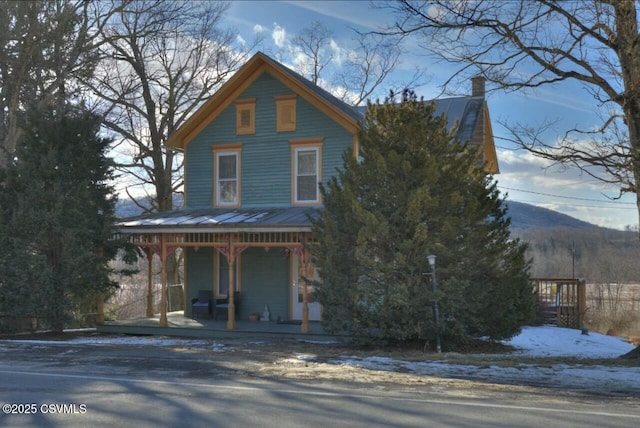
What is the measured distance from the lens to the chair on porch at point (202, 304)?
19.5 m

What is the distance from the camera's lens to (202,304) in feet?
64.2

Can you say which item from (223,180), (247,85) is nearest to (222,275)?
(223,180)

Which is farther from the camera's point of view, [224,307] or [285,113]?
[285,113]

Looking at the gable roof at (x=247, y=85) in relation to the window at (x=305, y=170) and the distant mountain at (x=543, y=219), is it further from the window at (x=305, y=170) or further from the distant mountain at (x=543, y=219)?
the distant mountain at (x=543, y=219)

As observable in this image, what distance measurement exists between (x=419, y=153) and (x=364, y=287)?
3.19m

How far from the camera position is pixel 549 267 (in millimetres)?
82938

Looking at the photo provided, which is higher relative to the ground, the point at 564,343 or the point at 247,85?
the point at 247,85

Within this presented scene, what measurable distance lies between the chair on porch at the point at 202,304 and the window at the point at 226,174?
2909mm

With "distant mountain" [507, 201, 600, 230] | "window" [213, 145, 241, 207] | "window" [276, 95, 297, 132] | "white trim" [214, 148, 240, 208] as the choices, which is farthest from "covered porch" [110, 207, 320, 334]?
"distant mountain" [507, 201, 600, 230]

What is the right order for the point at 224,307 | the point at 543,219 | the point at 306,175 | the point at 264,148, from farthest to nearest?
the point at 543,219 < the point at 264,148 < the point at 224,307 < the point at 306,175

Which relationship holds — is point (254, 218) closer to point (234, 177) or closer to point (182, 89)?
point (234, 177)

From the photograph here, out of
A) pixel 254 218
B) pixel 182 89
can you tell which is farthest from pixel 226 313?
pixel 182 89

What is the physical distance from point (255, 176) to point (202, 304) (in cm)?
439

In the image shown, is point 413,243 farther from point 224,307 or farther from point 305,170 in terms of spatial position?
point 224,307
